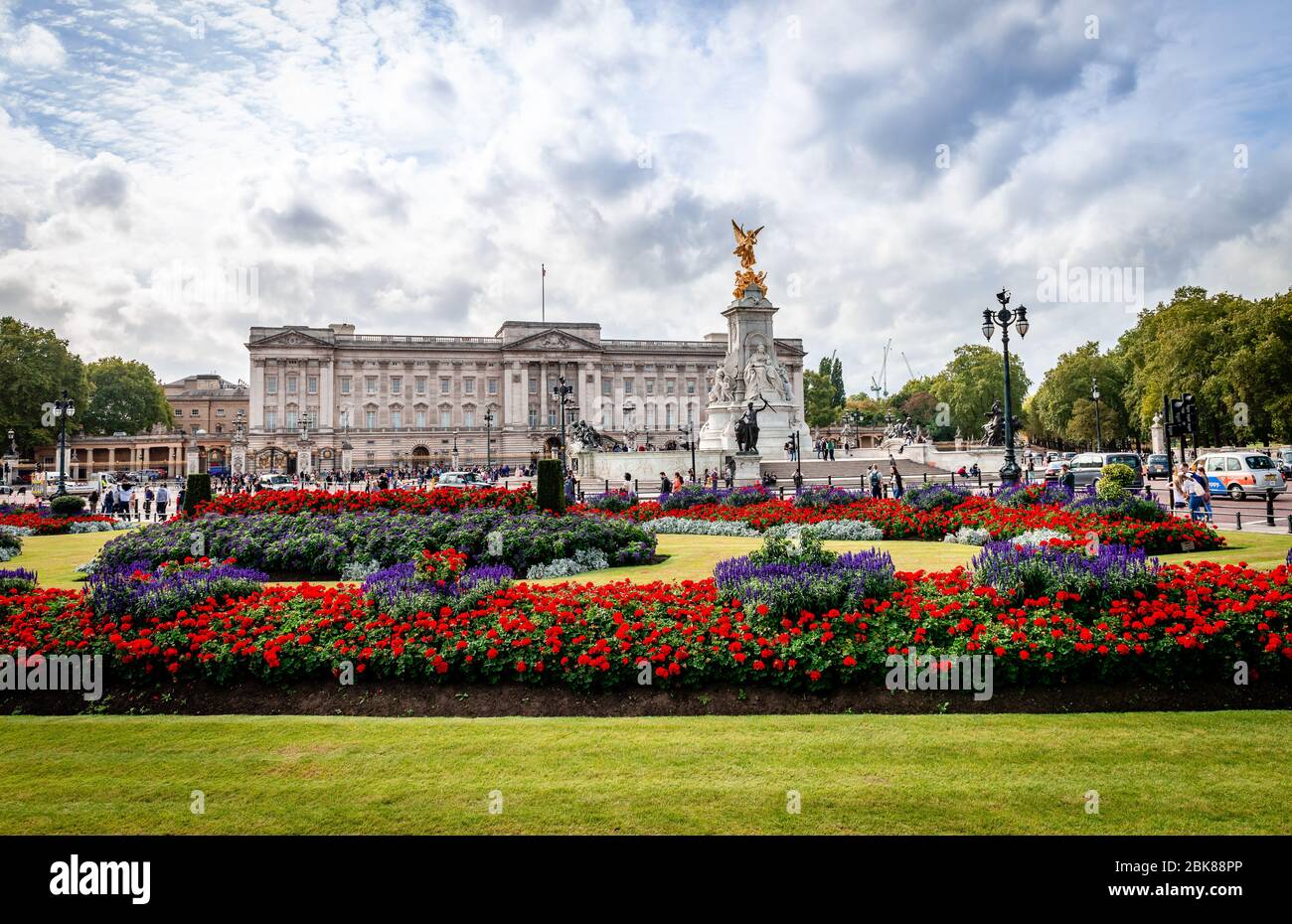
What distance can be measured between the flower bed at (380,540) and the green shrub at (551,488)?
1660mm

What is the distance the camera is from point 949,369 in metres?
117

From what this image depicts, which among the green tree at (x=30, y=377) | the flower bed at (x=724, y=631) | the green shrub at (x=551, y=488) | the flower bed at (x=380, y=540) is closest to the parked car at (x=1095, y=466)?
the green shrub at (x=551, y=488)

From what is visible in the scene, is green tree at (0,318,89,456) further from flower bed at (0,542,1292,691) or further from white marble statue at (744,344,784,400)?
flower bed at (0,542,1292,691)

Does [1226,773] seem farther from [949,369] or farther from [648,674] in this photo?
[949,369]

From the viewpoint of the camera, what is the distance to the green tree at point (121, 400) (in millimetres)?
100875

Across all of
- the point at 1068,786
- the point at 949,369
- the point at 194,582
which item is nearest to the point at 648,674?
the point at 1068,786

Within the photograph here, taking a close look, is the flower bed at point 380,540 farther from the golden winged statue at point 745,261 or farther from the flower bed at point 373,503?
the golden winged statue at point 745,261

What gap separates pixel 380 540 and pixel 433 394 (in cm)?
9501

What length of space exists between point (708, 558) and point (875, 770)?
9.84 m

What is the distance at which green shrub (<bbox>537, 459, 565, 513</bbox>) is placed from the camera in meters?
18.2

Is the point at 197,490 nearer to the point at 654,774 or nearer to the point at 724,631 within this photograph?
the point at 724,631

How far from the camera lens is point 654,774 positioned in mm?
5391

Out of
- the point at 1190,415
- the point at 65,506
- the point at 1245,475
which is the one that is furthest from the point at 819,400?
the point at 65,506
